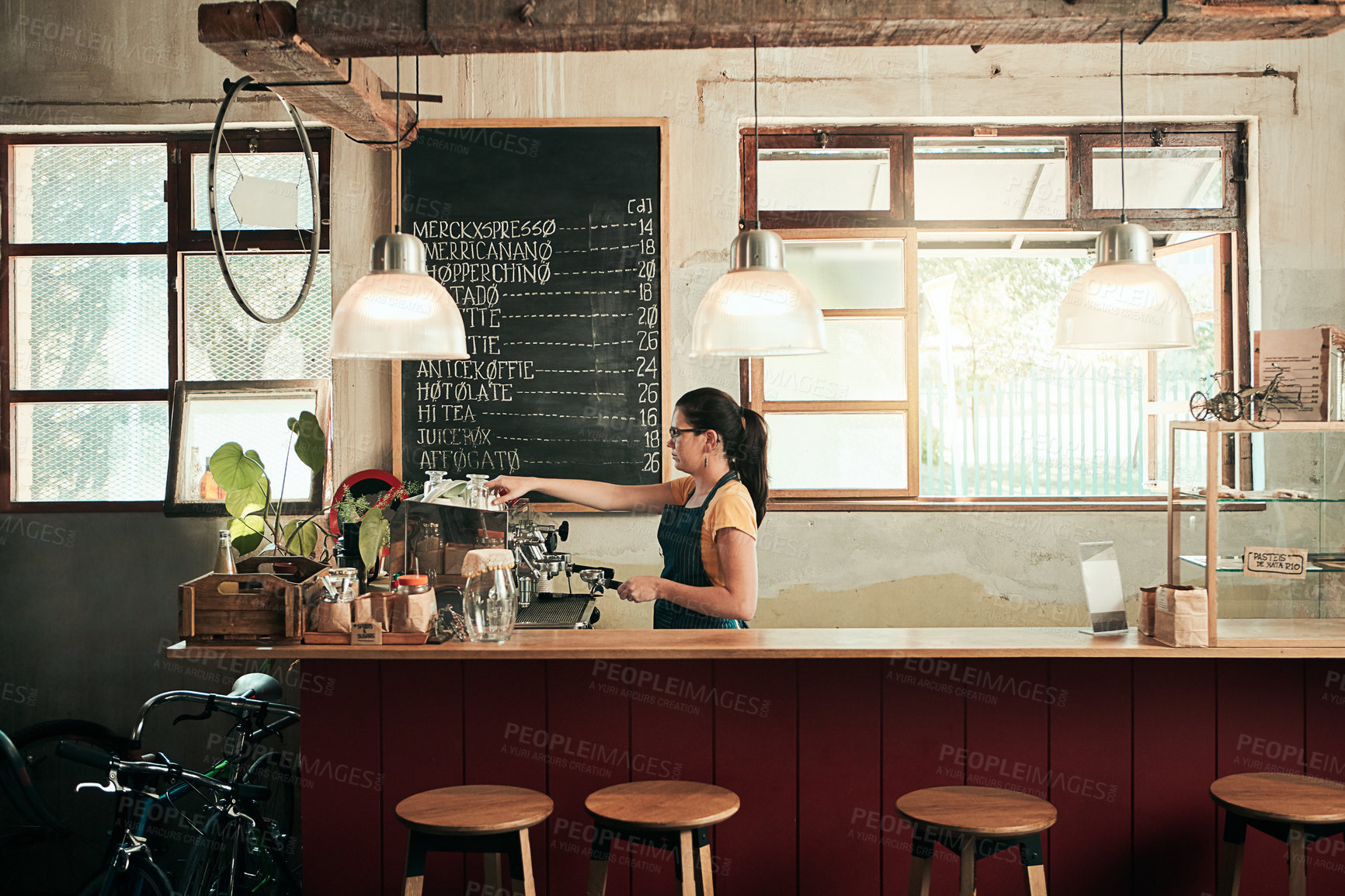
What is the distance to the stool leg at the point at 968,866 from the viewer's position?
6.56ft

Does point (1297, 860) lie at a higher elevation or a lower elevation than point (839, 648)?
lower

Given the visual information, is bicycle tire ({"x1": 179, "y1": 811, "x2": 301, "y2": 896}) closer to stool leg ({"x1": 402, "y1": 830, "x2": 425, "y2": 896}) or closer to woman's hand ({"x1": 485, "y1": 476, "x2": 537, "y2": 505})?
stool leg ({"x1": 402, "y1": 830, "x2": 425, "y2": 896})

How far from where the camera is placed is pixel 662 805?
2.07 m

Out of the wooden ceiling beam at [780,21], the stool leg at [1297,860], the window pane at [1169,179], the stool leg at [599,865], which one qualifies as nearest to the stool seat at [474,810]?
the stool leg at [599,865]

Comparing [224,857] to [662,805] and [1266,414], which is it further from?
[1266,414]

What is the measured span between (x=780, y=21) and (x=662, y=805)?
1.76 metres

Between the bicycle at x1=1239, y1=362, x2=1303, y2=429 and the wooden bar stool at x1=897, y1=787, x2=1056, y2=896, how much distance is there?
1138 millimetres

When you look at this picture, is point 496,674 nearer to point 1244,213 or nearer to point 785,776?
point 785,776

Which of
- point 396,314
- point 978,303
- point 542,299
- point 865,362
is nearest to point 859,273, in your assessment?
point 865,362

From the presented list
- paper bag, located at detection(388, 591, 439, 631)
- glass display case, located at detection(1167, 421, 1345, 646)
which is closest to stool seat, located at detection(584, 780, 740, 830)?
paper bag, located at detection(388, 591, 439, 631)

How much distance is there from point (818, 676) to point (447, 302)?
1.34 meters

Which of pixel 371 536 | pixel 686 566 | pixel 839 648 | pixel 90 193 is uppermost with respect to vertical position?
pixel 90 193

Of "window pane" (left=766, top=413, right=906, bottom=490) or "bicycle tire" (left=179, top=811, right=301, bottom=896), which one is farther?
"window pane" (left=766, top=413, right=906, bottom=490)

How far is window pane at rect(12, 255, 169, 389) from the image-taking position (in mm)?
4027
